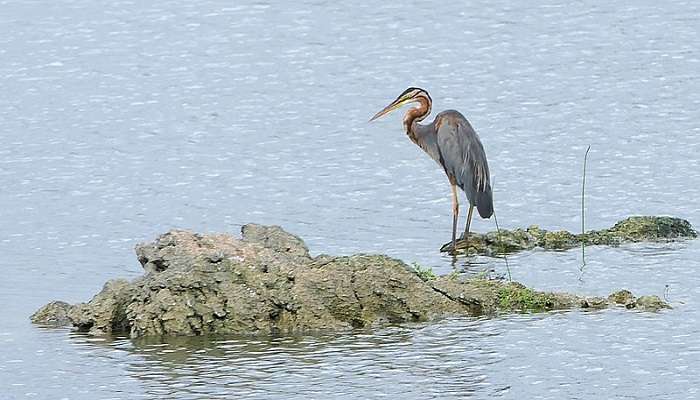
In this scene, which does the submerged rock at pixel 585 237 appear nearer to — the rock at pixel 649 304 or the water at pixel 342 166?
the water at pixel 342 166

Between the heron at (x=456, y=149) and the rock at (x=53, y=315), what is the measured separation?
157 inches

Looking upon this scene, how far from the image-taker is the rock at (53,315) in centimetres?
988

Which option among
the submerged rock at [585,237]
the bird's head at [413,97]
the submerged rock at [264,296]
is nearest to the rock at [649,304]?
the submerged rock at [264,296]

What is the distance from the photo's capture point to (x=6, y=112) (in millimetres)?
17859

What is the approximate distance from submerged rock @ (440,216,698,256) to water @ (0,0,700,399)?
250mm

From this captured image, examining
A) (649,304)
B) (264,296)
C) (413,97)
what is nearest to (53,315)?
(264,296)

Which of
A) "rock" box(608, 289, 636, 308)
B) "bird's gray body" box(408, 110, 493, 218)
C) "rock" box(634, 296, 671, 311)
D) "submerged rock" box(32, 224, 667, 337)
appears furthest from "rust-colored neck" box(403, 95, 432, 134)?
"rock" box(634, 296, 671, 311)

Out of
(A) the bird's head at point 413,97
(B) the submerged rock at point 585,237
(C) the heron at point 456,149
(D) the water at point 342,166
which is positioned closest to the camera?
(D) the water at point 342,166

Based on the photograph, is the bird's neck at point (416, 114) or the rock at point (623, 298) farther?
the bird's neck at point (416, 114)

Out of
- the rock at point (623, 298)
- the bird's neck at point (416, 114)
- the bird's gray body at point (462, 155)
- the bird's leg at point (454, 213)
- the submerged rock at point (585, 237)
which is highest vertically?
the bird's neck at point (416, 114)

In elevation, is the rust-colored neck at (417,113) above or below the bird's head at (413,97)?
below

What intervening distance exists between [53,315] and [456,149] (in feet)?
15.5

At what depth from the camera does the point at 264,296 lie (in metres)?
9.46

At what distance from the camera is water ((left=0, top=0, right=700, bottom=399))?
8727 millimetres
